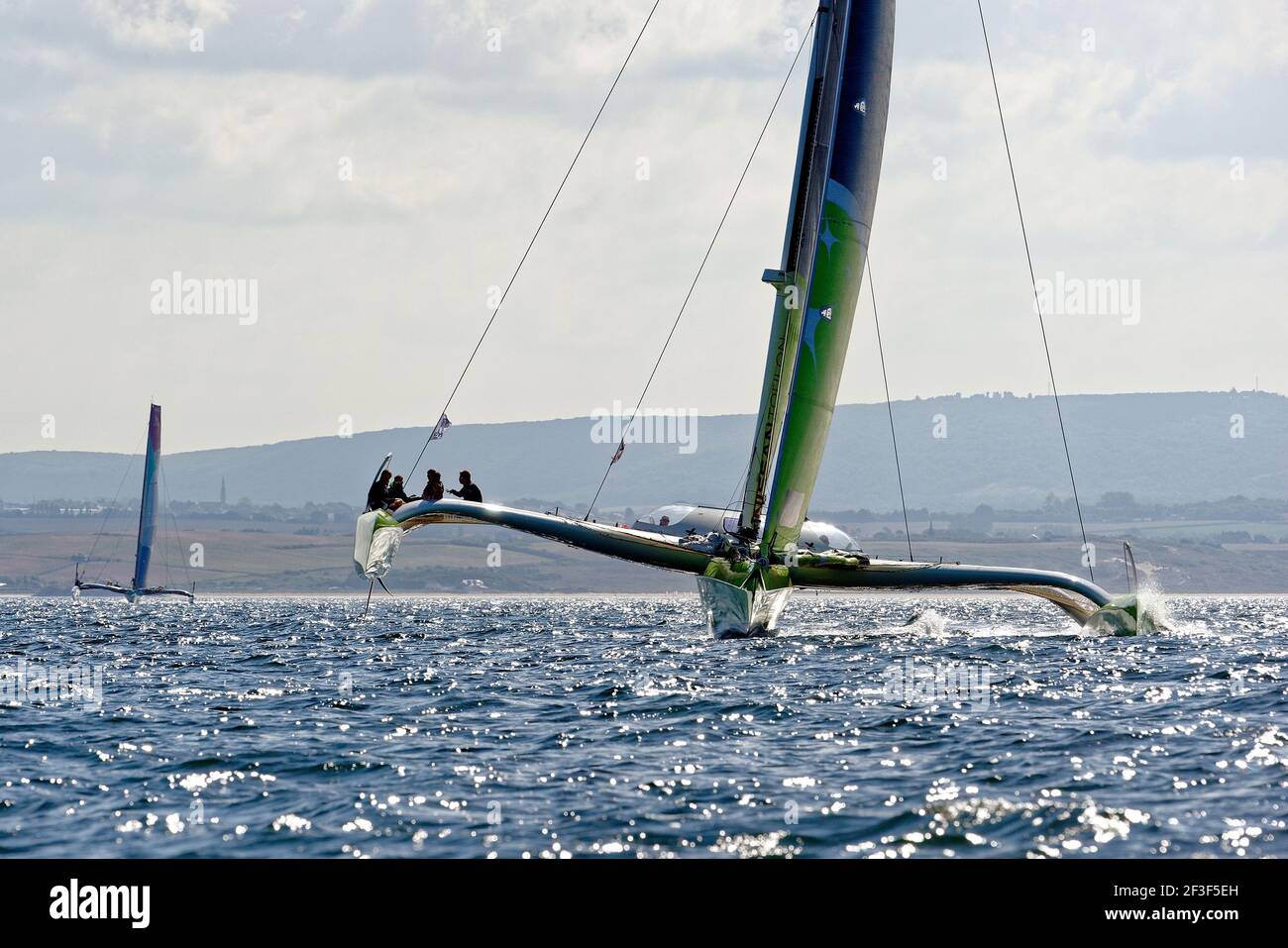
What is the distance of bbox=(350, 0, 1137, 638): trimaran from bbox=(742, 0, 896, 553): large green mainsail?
24 mm

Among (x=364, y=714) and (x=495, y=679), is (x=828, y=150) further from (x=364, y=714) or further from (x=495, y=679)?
(x=364, y=714)

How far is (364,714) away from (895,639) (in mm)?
19019

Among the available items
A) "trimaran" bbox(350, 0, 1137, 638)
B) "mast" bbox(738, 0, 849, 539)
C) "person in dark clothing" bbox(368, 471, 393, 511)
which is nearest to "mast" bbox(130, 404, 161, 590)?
"person in dark clothing" bbox(368, 471, 393, 511)

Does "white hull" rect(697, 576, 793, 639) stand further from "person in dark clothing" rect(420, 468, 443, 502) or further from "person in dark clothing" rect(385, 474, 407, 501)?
"person in dark clothing" rect(385, 474, 407, 501)

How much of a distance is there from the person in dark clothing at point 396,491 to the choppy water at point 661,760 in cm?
670

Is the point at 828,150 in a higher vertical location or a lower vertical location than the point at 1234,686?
higher

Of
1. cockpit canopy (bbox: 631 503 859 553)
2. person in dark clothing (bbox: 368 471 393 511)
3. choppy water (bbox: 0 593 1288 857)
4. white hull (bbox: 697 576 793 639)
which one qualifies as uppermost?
person in dark clothing (bbox: 368 471 393 511)

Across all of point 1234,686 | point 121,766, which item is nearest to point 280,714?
point 121,766

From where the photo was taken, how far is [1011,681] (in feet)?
75.7

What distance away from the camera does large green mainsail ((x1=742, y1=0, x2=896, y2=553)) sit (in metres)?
29.8

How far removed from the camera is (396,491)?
34.5 meters

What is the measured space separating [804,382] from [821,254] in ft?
8.07

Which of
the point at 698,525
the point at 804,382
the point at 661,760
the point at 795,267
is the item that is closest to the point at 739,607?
the point at 804,382

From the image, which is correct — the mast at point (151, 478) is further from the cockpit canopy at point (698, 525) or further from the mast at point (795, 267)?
the mast at point (795, 267)
